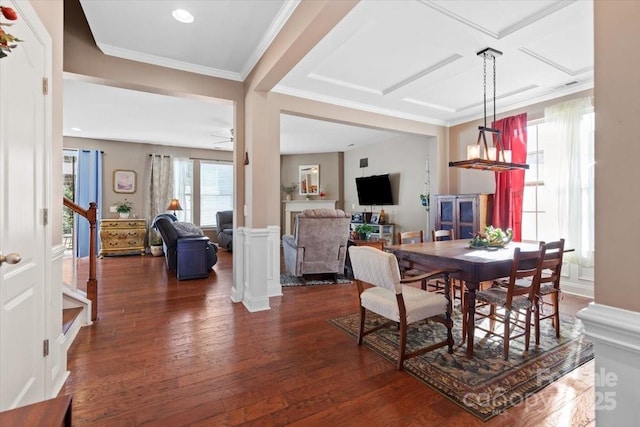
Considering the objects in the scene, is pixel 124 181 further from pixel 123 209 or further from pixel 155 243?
pixel 155 243

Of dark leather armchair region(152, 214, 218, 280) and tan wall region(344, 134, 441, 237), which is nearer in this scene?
dark leather armchair region(152, 214, 218, 280)

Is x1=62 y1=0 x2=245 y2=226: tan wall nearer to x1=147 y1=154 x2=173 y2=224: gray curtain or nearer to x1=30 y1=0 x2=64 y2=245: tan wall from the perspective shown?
x1=30 y1=0 x2=64 y2=245: tan wall

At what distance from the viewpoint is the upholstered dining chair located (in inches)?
83.9

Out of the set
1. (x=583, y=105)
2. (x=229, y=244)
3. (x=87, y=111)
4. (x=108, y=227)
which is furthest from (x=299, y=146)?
(x=583, y=105)

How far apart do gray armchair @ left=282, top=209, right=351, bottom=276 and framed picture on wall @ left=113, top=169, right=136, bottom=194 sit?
17.2 feet

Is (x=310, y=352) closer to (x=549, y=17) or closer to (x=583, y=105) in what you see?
(x=549, y=17)

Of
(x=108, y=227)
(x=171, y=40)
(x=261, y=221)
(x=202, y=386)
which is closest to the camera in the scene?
(x=202, y=386)

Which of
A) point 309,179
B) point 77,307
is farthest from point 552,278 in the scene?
point 309,179

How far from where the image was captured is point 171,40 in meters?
2.92

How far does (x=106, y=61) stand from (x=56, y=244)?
217cm

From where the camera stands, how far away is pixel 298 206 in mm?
8656

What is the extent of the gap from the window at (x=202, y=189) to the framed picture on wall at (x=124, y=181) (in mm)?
980

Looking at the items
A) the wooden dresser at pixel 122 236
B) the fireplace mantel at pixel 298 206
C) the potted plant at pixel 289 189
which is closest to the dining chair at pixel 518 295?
the fireplace mantel at pixel 298 206

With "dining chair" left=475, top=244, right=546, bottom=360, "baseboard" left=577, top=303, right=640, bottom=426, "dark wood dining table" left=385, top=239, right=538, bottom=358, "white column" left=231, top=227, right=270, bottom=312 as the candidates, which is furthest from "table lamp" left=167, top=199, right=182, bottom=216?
A: "baseboard" left=577, top=303, right=640, bottom=426
